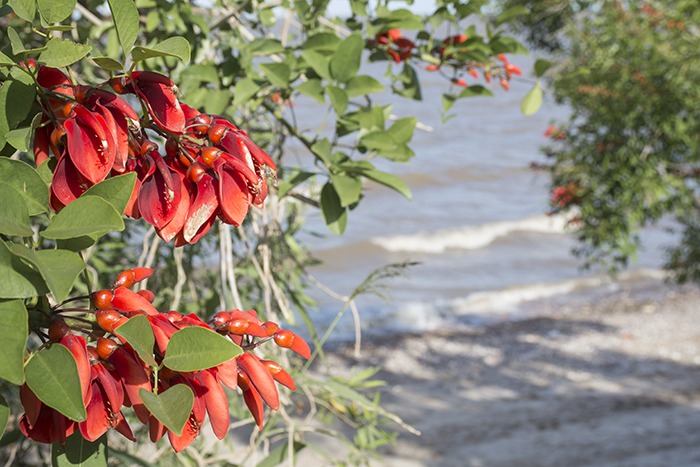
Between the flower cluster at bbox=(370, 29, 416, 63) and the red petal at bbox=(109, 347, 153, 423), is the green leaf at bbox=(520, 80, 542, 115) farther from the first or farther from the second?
the red petal at bbox=(109, 347, 153, 423)

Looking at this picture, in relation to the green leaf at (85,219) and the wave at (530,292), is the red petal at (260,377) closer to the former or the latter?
the green leaf at (85,219)

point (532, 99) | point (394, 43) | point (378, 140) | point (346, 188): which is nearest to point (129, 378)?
point (346, 188)

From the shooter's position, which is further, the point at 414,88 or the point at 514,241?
the point at 514,241

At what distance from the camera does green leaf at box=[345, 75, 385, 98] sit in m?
1.46

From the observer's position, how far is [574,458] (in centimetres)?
654

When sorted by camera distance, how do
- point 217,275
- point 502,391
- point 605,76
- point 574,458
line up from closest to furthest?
point 217,275, point 605,76, point 574,458, point 502,391

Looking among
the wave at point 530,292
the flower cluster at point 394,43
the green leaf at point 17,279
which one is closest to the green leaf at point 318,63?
the flower cluster at point 394,43

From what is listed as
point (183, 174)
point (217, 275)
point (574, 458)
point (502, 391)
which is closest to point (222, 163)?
point (183, 174)

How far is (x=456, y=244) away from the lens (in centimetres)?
1614

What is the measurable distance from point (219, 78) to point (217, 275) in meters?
0.77

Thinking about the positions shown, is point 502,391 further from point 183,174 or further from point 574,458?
point 183,174

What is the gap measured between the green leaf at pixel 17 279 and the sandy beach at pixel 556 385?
5.84m

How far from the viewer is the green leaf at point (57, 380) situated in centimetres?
59

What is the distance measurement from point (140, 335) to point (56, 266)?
74 millimetres
